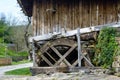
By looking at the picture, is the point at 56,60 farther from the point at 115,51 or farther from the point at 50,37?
the point at 115,51

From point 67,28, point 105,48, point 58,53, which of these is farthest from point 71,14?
point 105,48

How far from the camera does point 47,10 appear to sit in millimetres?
18344

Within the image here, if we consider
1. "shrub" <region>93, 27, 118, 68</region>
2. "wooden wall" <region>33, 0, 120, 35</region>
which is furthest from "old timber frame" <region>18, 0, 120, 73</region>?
"shrub" <region>93, 27, 118, 68</region>

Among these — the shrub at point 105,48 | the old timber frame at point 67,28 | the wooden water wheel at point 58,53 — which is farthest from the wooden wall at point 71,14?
the shrub at point 105,48

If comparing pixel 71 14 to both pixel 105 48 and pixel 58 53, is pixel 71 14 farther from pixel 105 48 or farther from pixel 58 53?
pixel 105 48

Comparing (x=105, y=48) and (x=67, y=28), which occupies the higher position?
(x=67, y=28)

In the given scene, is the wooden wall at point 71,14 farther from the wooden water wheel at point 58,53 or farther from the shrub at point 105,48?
the shrub at point 105,48

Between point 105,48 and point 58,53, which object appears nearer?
point 105,48

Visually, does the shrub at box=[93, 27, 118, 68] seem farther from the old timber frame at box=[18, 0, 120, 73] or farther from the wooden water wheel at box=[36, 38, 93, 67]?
the wooden water wheel at box=[36, 38, 93, 67]

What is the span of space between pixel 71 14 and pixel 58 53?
8.39 ft

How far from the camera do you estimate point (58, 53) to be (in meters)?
16.3

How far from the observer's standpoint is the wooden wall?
1706cm

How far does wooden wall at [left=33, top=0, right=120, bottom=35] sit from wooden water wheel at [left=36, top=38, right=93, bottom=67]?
4.40 ft

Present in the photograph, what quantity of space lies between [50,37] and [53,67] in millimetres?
1636
